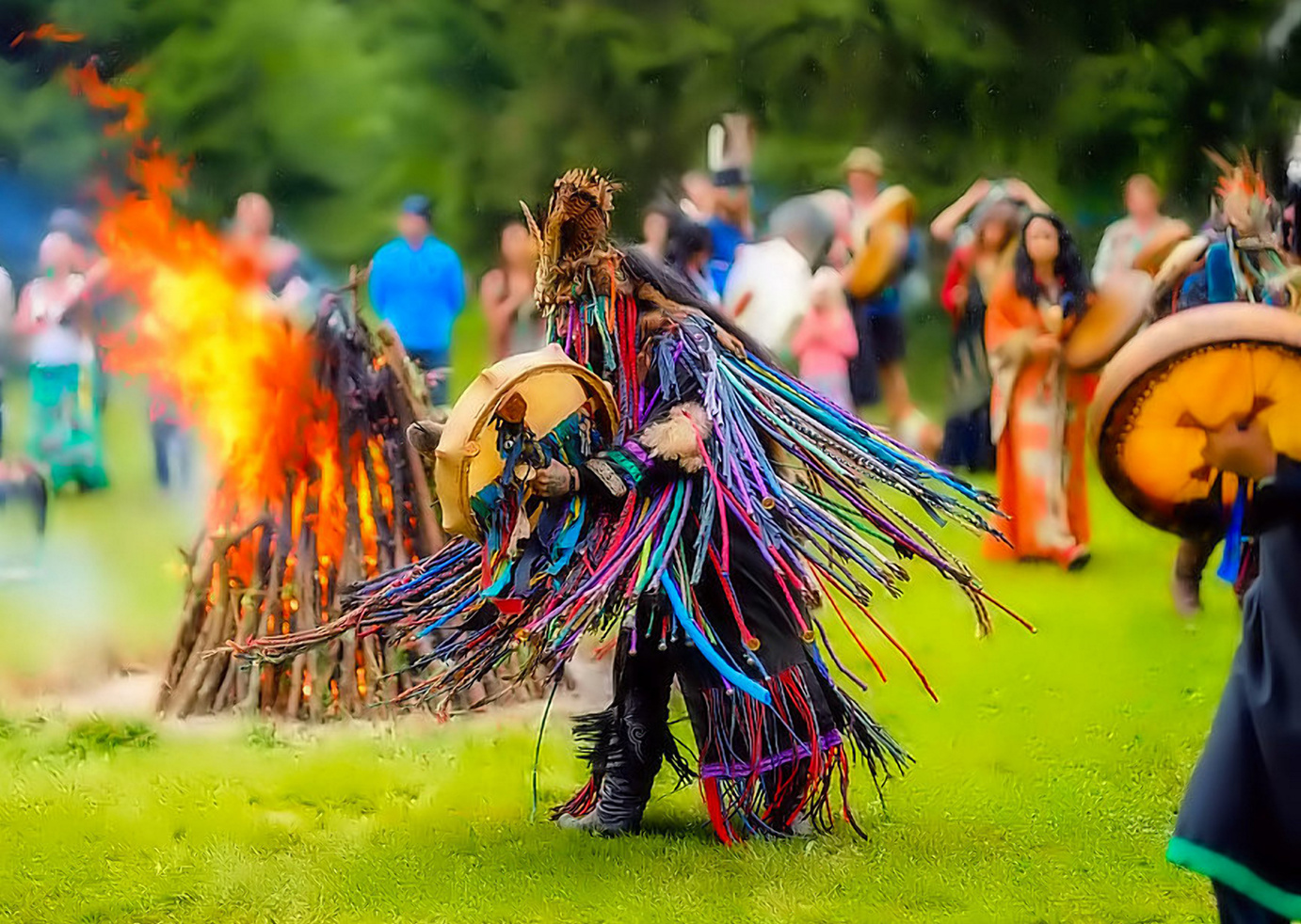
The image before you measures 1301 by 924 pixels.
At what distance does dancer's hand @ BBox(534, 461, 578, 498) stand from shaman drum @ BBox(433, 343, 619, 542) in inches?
3.4

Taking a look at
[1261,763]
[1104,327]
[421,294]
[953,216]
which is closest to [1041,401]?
[1104,327]

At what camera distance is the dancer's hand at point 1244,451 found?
3.19 metres

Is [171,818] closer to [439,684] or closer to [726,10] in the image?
→ [439,684]

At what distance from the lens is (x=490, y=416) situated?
4.33 meters

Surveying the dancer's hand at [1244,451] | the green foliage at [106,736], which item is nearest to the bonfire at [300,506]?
the green foliage at [106,736]

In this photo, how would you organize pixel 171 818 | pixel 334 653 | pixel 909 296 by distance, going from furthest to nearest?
pixel 909 296 < pixel 334 653 < pixel 171 818

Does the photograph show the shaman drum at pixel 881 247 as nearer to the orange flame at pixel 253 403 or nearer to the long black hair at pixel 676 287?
the orange flame at pixel 253 403

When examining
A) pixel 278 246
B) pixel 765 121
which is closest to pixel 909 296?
pixel 765 121

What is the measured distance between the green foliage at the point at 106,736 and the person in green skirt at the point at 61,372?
151 inches

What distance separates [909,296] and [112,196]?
449 cm

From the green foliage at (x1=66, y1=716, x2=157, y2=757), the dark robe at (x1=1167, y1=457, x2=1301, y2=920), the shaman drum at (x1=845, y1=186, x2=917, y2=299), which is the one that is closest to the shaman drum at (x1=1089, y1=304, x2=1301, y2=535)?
the dark robe at (x1=1167, y1=457, x2=1301, y2=920)

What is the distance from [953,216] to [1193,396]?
24.9ft

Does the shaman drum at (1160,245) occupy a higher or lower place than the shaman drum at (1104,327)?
higher

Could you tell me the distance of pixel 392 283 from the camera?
9.42m
